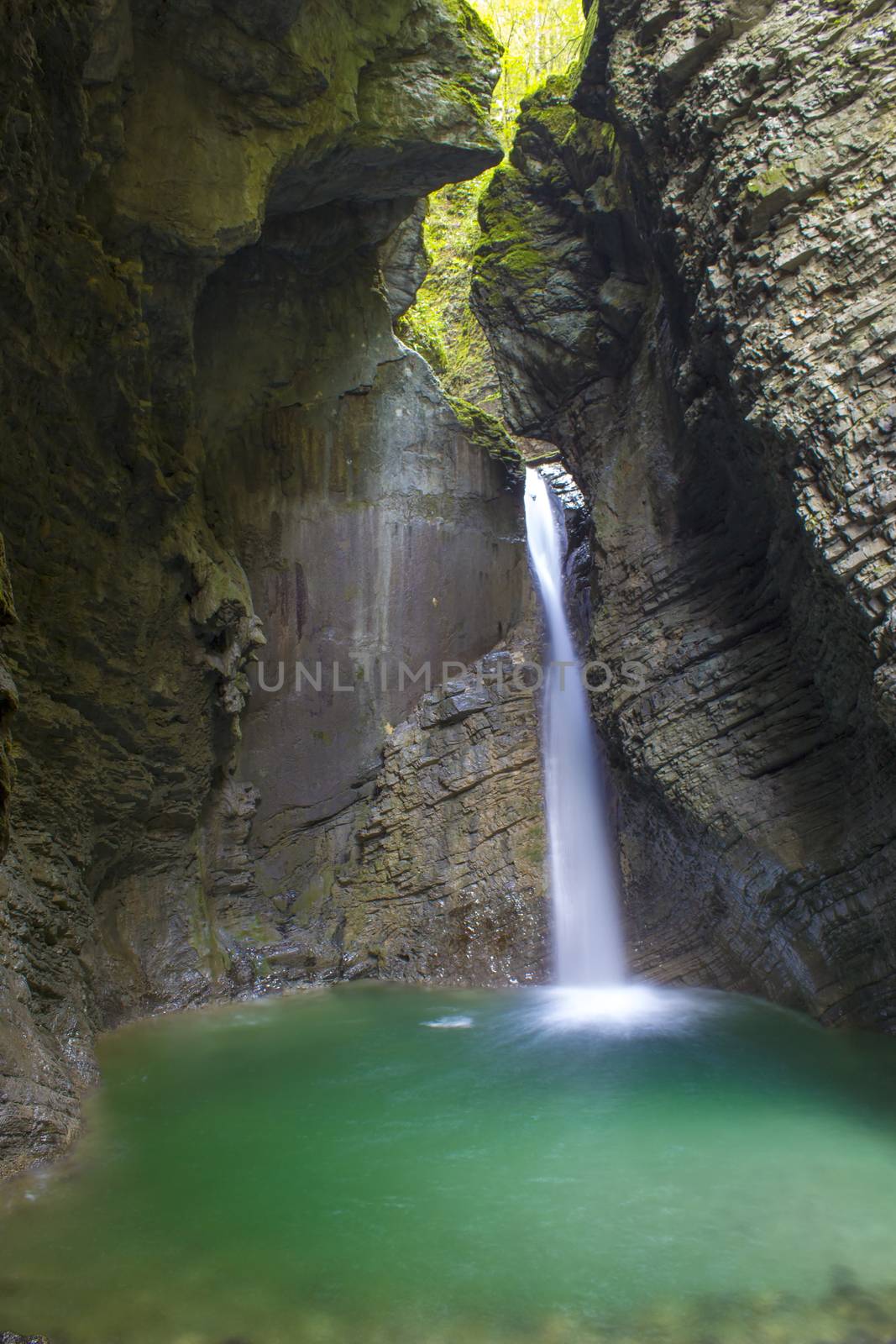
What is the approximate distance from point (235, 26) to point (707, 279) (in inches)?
176

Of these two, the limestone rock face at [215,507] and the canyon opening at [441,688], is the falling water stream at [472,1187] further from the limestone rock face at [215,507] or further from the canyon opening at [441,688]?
the limestone rock face at [215,507]

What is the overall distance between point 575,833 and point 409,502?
5192mm

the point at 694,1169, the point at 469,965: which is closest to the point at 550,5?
the point at 469,965

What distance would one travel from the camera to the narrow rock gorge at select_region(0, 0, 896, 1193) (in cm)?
654

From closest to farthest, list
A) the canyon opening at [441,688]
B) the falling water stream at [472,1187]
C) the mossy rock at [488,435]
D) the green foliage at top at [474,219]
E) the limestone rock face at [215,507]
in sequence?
the falling water stream at [472,1187] < the canyon opening at [441,688] < the limestone rock face at [215,507] < the mossy rock at [488,435] < the green foliage at top at [474,219]

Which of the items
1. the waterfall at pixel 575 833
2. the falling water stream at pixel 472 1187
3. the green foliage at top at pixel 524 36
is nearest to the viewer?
the falling water stream at pixel 472 1187

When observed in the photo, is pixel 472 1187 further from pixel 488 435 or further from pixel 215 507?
pixel 488 435

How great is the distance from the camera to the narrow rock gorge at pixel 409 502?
6535mm

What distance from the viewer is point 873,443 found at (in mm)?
6191

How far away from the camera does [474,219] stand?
870 inches

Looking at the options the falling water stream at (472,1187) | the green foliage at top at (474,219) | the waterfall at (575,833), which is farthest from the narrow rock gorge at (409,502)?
the green foliage at top at (474,219)

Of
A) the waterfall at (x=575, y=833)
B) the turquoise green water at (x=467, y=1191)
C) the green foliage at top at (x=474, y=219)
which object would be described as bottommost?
the turquoise green water at (x=467, y=1191)

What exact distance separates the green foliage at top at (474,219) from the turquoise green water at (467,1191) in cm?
1423

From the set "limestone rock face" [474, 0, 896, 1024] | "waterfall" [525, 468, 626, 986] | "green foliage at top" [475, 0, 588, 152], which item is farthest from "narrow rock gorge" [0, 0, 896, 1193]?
"green foliage at top" [475, 0, 588, 152]
